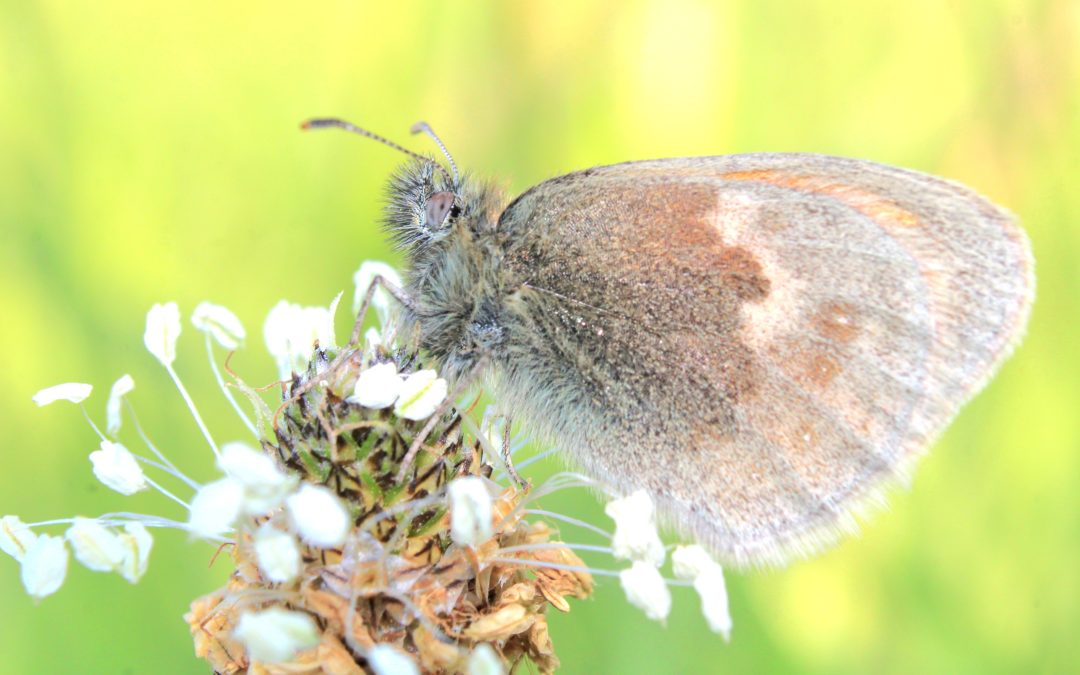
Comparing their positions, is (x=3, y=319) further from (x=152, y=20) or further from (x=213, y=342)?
(x=152, y=20)

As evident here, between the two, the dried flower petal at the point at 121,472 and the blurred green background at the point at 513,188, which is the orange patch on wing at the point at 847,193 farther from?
the dried flower petal at the point at 121,472

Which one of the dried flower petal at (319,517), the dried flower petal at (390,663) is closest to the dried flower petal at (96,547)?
the dried flower petal at (319,517)

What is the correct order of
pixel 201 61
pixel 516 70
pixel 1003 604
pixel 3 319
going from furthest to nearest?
pixel 516 70
pixel 201 61
pixel 1003 604
pixel 3 319

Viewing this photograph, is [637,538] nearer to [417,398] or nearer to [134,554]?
[417,398]

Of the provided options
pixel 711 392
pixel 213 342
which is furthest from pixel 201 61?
pixel 711 392

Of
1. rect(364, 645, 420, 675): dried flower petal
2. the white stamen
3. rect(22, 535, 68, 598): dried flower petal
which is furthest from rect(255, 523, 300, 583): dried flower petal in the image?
the white stamen

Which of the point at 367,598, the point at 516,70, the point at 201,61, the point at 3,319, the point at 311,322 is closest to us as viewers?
the point at 367,598

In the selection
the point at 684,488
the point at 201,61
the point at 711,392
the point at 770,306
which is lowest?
the point at 684,488
